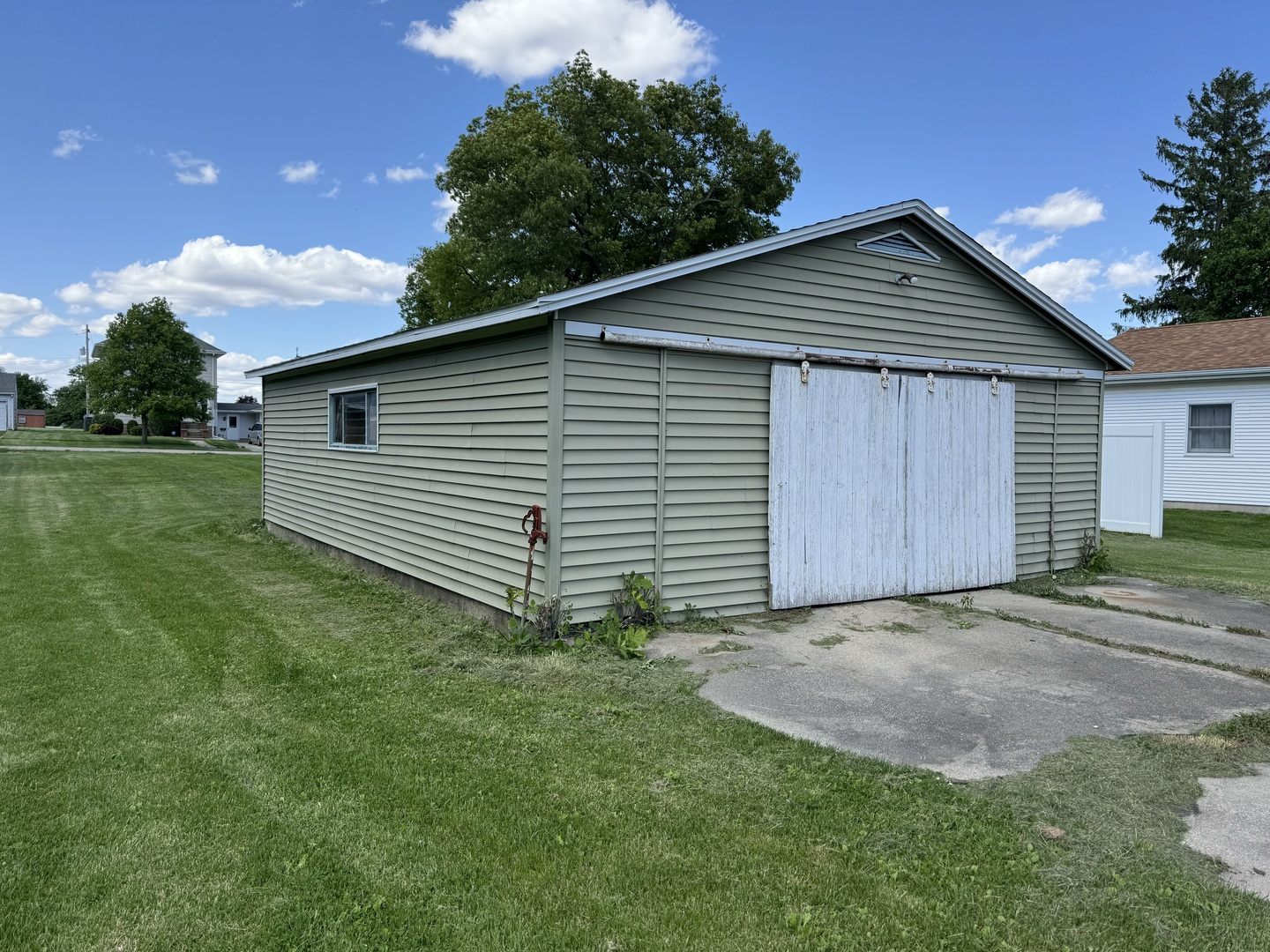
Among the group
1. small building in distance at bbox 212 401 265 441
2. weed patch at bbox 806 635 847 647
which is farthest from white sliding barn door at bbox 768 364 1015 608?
small building in distance at bbox 212 401 265 441

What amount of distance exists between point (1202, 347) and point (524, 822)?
20.6m

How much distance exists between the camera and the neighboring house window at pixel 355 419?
9688 mm

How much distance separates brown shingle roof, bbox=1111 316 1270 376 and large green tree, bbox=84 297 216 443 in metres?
41.7

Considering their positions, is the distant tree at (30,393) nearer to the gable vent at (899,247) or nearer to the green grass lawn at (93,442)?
the green grass lawn at (93,442)

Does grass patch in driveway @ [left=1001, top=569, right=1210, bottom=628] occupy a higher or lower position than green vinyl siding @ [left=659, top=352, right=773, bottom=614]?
lower

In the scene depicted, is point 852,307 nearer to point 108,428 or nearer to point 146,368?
point 146,368

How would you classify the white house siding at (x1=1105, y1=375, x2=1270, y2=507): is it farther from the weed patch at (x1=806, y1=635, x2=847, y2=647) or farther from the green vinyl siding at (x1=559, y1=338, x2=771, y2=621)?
the weed patch at (x1=806, y1=635, x2=847, y2=647)

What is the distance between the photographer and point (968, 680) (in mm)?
5520

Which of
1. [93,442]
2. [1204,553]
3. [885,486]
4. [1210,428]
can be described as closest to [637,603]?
[885,486]

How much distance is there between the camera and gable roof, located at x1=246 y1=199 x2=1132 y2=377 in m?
6.27

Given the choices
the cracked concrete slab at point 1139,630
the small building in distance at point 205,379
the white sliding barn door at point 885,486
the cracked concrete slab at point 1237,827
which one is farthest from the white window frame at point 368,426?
the small building in distance at point 205,379

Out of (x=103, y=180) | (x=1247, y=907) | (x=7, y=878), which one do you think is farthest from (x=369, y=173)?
(x=1247, y=907)

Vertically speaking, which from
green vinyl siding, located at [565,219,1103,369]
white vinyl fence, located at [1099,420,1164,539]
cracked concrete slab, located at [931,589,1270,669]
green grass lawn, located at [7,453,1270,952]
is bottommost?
green grass lawn, located at [7,453,1270,952]

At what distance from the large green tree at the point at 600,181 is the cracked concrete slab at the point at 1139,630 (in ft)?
73.4
